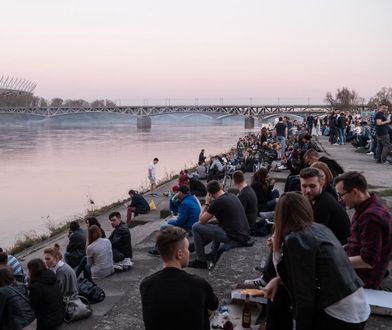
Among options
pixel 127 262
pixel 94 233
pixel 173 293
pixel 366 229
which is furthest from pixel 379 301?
pixel 127 262

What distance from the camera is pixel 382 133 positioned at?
13.2m

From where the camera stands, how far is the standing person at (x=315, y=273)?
254cm

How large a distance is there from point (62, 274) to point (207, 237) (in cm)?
190

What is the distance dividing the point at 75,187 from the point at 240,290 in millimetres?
19930

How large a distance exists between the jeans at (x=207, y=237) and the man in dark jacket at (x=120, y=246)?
4.90 feet

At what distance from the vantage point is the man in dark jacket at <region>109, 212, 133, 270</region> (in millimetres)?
7629

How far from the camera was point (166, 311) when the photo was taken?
2957 millimetres

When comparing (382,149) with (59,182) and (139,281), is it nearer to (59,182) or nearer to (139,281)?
(139,281)

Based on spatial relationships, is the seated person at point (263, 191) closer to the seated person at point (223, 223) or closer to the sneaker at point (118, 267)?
the seated person at point (223, 223)

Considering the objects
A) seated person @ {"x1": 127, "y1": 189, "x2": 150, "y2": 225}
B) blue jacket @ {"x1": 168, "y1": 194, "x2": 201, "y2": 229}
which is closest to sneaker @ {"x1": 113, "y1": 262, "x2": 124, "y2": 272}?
blue jacket @ {"x1": 168, "y1": 194, "x2": 201, "y2": 229}

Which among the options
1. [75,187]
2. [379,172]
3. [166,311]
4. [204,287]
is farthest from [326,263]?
[75,187]

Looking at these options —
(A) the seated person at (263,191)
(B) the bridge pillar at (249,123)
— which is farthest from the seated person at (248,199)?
(B) the bridge pillar at (249,123)

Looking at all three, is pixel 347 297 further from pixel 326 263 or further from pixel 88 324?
pixel 88 324

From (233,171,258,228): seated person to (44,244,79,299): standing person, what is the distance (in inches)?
104
